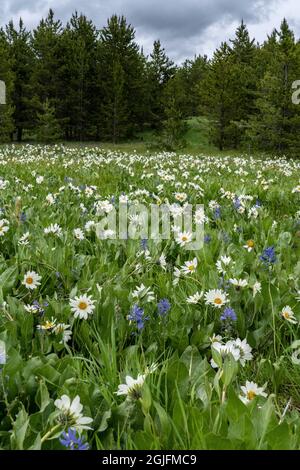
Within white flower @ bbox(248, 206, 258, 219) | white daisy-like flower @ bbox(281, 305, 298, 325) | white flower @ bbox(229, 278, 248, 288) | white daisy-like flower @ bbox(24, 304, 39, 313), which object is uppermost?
white flower @ bbox(248, 206, 258, 219)

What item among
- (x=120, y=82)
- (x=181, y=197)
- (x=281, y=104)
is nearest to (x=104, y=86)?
(x=120, y=82)

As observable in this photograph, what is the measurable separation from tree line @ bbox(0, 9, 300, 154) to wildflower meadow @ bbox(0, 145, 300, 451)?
39.0 m

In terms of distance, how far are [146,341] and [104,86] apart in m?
52.2

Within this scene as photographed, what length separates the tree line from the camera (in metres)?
46.1

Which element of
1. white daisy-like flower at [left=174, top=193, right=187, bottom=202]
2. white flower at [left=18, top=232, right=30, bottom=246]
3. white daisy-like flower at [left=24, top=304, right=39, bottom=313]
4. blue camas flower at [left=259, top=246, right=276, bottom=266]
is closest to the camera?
white daisy-like flower at [left=24, top=304, right=39, bottom=313]

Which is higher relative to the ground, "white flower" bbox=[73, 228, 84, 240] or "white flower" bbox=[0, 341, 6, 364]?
"white flower" bbox=[73, 228, 84, 240]

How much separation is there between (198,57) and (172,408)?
79836 mm

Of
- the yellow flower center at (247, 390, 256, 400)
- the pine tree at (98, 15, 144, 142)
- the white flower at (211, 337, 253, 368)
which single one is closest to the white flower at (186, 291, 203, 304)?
the white flower at (211, 337, 253, 368)

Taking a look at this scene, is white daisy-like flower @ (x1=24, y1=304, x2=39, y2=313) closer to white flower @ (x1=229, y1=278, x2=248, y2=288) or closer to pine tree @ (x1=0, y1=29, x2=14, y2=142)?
white flower @ (x1=229, y1=278, x2=248, y2=288)

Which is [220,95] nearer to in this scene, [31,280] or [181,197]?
[181,197]

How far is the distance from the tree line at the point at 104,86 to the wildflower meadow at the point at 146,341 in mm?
38984

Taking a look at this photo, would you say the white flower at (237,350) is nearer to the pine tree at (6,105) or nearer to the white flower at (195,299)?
the white flower at (195,299)

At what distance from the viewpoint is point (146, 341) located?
2412mm

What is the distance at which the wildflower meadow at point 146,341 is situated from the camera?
153cm
